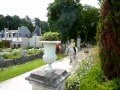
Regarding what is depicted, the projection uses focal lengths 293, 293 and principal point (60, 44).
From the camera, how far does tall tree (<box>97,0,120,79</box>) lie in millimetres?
6348

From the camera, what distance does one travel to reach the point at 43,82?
7.62m

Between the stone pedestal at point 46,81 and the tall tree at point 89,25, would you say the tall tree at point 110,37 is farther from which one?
the tall tree at point 89,25

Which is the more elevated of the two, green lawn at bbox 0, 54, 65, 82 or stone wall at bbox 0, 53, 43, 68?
stone wall at bbox 0, 53, 43, 68

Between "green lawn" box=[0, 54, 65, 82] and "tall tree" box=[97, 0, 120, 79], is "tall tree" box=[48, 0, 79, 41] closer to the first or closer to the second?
"green lawn" box=[0, 54, 65, 82]

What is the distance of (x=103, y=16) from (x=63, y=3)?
3649 cm

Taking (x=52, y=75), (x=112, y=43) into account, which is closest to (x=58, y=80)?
(x=52, y=75)

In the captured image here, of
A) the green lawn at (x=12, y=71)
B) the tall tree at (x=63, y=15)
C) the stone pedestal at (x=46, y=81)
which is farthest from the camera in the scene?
the tall tree at (x=63, y=15)

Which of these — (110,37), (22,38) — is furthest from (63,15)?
(110,37)

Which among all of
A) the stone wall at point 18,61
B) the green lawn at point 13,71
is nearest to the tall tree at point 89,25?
the stone wall at point 18,61

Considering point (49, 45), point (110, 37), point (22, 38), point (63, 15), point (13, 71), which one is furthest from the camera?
point (22, 38)

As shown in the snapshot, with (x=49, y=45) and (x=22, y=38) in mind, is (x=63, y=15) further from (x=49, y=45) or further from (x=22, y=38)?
(x=49, y=45)

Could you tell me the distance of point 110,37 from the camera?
21.2 feet


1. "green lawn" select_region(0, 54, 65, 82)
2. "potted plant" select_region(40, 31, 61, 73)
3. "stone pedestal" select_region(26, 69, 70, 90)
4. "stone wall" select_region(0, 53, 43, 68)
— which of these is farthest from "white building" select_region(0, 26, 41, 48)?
"stone pedestal" select_region(26, 69, 70, 90)

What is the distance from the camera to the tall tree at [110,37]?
6.35 metres
